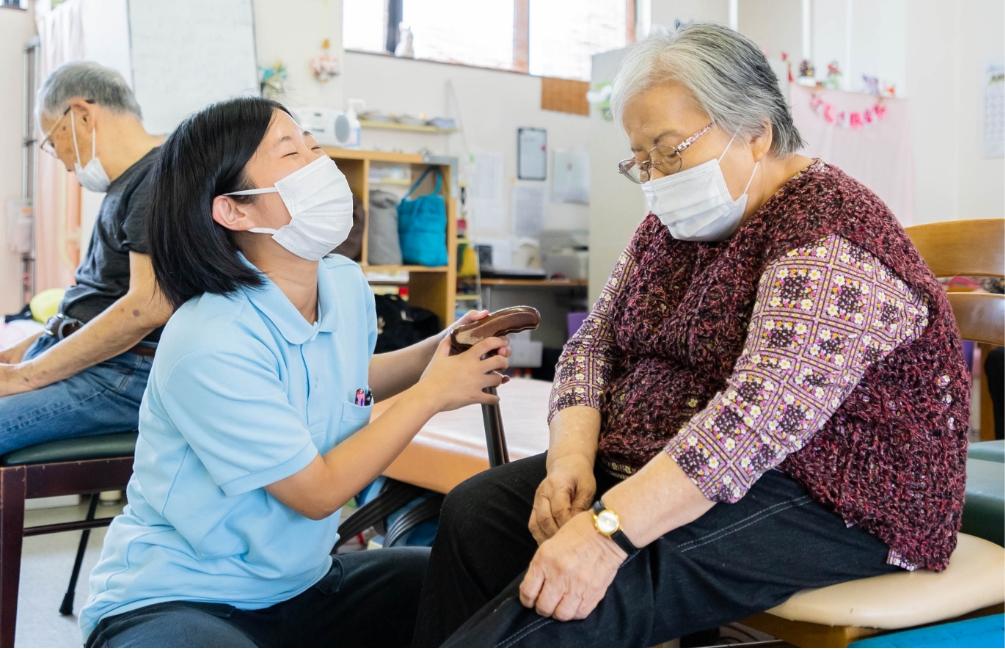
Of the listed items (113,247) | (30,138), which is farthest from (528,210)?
(113,247)

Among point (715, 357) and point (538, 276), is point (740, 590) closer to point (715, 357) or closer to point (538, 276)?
point (715, 357)

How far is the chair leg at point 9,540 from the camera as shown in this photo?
1732mm

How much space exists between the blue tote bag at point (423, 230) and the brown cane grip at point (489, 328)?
104 inches

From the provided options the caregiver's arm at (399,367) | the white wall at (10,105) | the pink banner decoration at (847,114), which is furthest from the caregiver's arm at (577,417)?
the white wall at (10,105)

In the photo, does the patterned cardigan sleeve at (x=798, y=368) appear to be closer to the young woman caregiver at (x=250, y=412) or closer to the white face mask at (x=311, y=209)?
the young woman caregiver at (x=250, y=412)

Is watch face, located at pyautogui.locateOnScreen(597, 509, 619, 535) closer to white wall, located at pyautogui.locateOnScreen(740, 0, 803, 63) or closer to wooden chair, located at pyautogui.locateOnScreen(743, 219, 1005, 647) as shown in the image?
wooden chair, located at pyautogui.locateOnScreen(743, 219, 1005, 647)

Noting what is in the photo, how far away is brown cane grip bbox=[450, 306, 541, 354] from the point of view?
1.26m

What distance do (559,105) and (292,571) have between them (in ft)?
19.0

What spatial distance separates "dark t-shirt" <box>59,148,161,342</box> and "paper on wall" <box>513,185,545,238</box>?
174 inches

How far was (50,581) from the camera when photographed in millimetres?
2559

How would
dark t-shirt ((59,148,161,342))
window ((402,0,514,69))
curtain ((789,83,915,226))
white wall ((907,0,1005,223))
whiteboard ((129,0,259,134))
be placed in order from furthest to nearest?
window ((402,0,514,69)), white wall ((907,0,1005,223)), curtain ((789,83,915,226)), whiteboard ((129,0,259,134)), dark t-shirt ((59,148,161,342))

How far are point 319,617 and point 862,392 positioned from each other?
0.81 metres

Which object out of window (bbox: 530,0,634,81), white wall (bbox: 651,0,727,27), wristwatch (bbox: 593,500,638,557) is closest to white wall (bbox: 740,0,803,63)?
white wall (bbox: 651,0,727,27)

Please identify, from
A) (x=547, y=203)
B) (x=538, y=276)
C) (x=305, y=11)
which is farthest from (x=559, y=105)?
(x=305, y=11)
